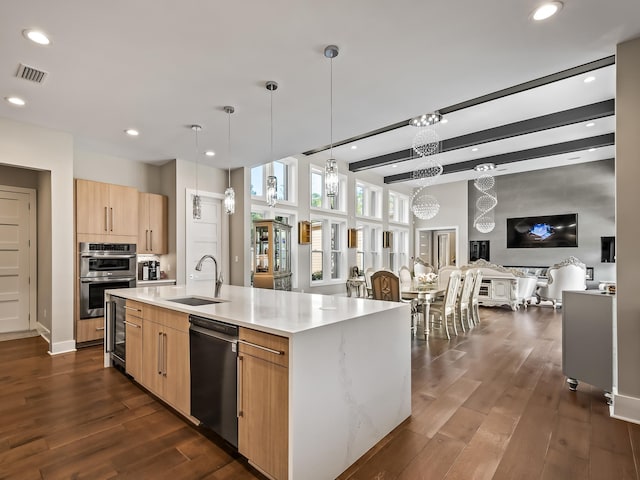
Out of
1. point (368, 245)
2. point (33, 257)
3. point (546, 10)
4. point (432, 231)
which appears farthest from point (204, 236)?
point (432, 231)

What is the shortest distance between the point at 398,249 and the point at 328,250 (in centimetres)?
363

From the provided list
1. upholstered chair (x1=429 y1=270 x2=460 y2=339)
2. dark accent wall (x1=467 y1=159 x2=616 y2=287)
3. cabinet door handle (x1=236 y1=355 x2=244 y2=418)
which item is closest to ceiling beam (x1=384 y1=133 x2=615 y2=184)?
dark accent wall (x1=467 y1=159 x2=616 y2=287)

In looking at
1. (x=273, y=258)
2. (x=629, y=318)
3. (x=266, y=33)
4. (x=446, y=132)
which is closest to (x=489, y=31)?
(x=266, y=33)

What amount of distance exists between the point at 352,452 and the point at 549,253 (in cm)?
955

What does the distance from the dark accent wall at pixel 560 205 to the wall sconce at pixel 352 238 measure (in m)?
4.20

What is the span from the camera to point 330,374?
1852 millimetres

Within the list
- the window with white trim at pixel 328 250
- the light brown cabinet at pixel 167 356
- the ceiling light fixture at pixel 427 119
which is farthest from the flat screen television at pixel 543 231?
the light brown cabinet at pixel 167 356

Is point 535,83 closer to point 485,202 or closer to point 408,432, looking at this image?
point 408,432

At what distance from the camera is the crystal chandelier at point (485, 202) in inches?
316

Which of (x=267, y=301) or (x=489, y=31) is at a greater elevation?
(x=489, y=31)

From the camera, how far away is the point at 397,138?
6.66 meters

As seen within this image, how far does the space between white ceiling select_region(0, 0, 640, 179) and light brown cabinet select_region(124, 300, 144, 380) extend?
2138 millimetres

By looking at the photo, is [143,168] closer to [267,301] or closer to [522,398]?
[267,301]

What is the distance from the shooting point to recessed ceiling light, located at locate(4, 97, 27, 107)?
338 cm
